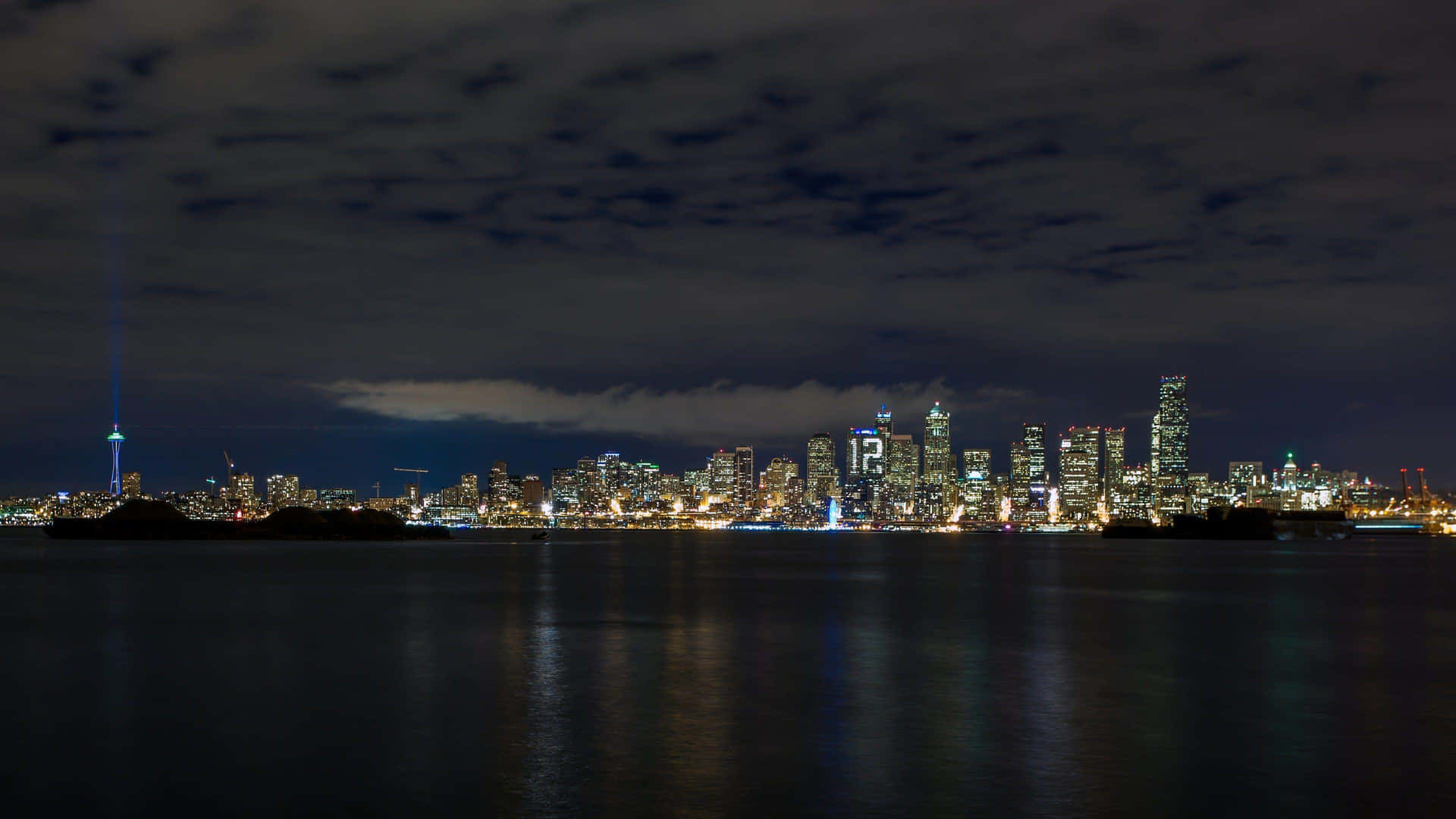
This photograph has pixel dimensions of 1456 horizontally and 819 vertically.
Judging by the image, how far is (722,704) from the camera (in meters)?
27.7

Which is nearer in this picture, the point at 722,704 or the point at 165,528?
the point at 722,704

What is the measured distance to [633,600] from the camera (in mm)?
62250

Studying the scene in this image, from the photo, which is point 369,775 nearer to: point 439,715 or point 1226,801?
point 439,715

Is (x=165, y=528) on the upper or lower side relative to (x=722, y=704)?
lower

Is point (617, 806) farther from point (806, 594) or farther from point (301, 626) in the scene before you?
point (806, 594)

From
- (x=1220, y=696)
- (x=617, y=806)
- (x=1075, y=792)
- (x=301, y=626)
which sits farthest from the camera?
(x=301, y=626)

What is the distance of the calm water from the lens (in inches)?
751

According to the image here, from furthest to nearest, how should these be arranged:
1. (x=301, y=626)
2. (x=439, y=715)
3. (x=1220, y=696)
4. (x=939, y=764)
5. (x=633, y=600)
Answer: (x=633, y=600)
(x=301, y=626)
(x=1220, y=696)
(x=439, y=715)
(x=939, y=764)

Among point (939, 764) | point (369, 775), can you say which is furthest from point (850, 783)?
point (369, 775)

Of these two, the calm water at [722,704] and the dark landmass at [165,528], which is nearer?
the calm water at [722,704]

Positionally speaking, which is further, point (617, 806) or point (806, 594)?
point (806, 594)

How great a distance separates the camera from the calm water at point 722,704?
1908 centimetres

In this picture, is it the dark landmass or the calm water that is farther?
the dark landmass

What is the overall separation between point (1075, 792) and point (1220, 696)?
→ 40.7ft
